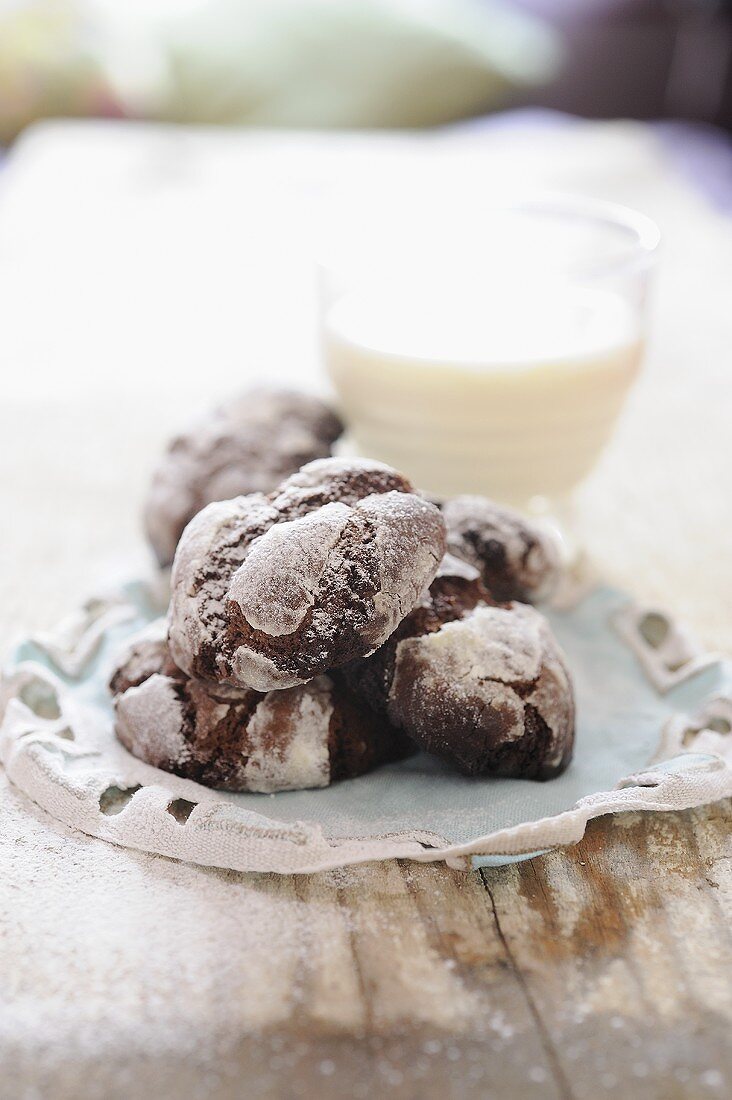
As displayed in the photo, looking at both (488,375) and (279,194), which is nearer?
(488,375)

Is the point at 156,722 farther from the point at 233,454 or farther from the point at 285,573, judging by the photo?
the point at 233,454

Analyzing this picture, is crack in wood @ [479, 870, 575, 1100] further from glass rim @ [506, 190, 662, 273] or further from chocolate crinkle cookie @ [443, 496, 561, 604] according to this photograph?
glass rim @ [506, 190, 662, 273]

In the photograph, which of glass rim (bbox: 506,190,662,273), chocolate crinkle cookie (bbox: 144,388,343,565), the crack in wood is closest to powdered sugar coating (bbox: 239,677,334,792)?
the crack in wood

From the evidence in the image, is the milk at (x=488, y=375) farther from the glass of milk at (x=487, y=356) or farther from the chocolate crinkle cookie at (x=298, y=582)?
the chocolate crinkle cookie at (x=298, y=582)

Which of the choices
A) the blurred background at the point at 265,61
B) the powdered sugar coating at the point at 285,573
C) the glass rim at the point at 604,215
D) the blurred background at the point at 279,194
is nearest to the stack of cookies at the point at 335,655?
the powdered sugar coating at the point at 285,573

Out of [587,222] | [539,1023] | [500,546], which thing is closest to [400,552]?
[500,546]

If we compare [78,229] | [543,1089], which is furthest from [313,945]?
[78,229]
